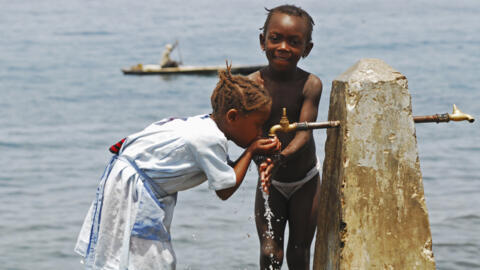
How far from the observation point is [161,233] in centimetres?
336

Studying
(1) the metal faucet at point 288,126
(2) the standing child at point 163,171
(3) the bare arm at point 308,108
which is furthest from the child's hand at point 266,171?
(3) the bare arm at point 308,108

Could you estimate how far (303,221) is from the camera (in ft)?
13.7

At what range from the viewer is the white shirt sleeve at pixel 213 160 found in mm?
3271

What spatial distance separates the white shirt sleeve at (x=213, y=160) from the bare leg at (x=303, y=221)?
0.95m

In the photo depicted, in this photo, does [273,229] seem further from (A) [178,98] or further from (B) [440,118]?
(A) [178,98]

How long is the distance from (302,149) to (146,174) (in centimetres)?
100

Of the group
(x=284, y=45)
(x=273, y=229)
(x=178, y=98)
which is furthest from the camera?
(x=178, y=98)

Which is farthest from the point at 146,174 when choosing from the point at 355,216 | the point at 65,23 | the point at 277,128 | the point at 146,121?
the point at 65,23

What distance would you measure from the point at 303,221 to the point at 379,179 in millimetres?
835

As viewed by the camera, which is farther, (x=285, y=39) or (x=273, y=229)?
(x=273, y=229)

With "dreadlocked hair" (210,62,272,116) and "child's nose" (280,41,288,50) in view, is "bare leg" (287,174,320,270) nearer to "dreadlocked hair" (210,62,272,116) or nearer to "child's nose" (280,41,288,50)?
"child's nose" (280,41,288,50)

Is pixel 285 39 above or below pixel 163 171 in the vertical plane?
above

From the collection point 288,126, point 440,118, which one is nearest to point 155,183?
point 288,126

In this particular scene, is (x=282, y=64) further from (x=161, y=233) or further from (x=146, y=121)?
(x=146, y=121)
